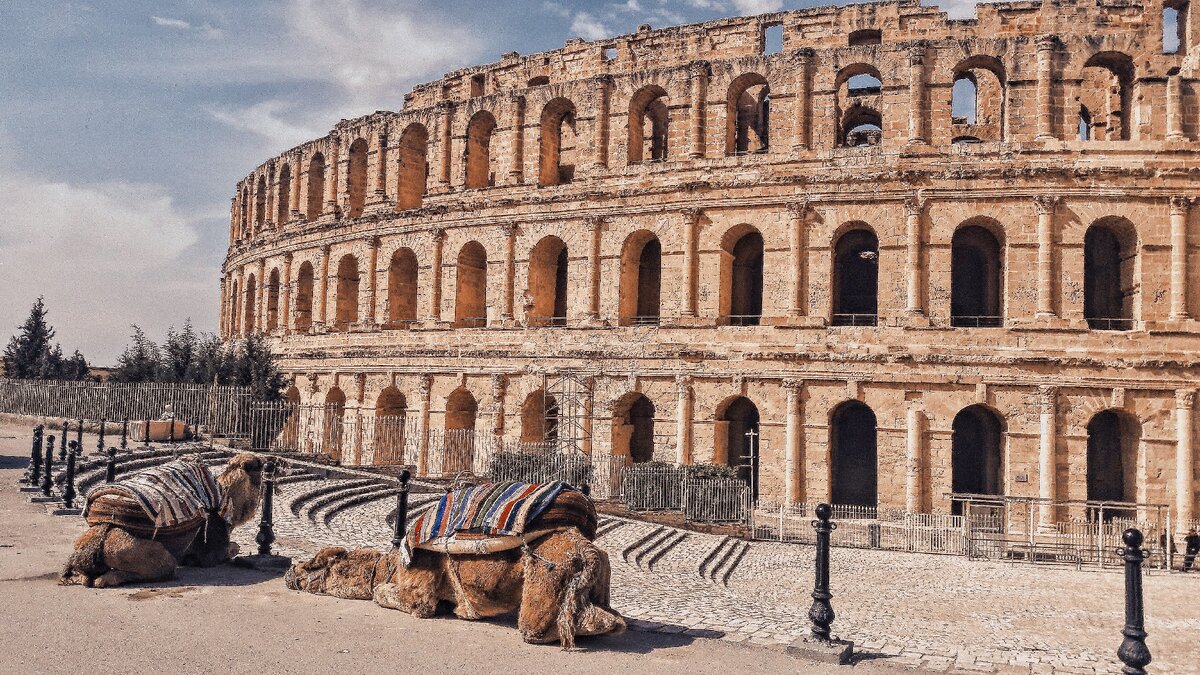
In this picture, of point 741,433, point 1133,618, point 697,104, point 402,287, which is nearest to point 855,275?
point 741,433

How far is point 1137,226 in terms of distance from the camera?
20016 mm

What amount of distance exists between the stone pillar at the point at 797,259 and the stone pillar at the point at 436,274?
1146cm

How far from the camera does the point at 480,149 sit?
27.7 m

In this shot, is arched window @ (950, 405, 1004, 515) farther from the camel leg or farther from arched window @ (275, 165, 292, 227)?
arched window @ (275, 165, 292, 227)

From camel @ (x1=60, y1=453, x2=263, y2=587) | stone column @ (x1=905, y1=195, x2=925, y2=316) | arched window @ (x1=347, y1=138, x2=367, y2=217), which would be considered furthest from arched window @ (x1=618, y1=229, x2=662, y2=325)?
camel @ (x1=60, y1=453, x2=263, y2=587)

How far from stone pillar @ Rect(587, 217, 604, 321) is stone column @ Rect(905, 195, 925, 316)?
334 inches

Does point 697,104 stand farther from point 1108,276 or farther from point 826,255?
point 1108,276

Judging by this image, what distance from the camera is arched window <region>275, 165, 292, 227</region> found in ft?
111

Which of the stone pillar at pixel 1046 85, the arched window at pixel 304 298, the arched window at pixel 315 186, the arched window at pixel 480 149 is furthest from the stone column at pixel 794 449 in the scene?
the arched window at pixel 315 186

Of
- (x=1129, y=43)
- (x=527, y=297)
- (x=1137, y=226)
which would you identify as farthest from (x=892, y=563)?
(x=1129, y=43)

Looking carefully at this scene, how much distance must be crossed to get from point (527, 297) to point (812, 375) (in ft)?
29.4

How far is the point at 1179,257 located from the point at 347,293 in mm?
25621

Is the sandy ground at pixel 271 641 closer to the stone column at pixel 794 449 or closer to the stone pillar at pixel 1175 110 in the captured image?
the stone column at pixel 794 449

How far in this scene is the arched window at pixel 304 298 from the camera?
3191 centimetres
